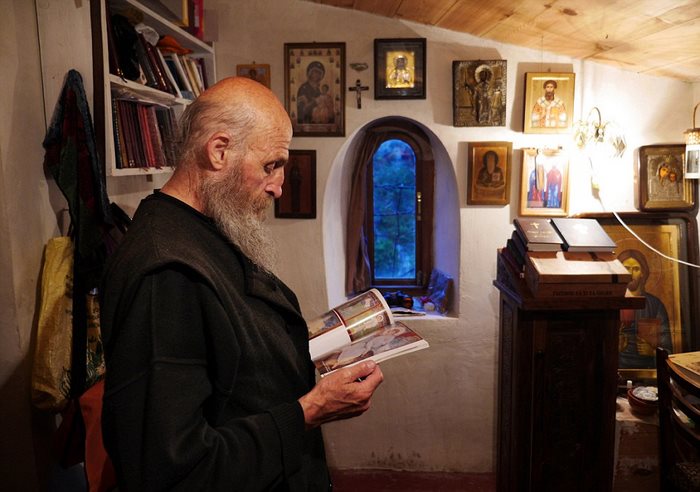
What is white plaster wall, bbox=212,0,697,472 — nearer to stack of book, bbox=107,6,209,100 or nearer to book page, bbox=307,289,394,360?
stack of book, bbox=107,6,209,100

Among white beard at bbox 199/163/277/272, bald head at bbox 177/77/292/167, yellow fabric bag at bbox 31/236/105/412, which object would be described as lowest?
yellow fabric bag at bbox 31/236/105/412

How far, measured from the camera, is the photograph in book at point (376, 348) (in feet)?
4.23

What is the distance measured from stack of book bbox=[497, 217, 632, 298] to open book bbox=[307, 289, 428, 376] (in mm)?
702

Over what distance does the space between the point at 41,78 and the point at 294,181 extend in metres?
1.47

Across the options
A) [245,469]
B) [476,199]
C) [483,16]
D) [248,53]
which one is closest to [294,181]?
[248,53]

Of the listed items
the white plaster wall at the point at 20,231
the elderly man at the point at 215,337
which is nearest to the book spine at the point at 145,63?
the white plaster wall at the point at 20,231

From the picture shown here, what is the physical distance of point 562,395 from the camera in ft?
6.47

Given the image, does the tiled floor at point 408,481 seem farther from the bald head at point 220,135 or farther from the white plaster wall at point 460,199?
the bald head at point 220,135

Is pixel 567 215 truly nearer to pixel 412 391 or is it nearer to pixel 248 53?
pixel 412 391

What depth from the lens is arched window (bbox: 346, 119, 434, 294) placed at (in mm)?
3443

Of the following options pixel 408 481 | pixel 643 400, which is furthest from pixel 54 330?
pixel 643 400

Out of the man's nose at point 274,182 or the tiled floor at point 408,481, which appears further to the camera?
the tiled floor at point 408,481

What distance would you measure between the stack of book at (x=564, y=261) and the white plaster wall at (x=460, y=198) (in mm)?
950

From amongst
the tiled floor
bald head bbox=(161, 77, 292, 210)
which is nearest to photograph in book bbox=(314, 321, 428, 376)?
bald head bbox=(161, 77, 292, 210)
